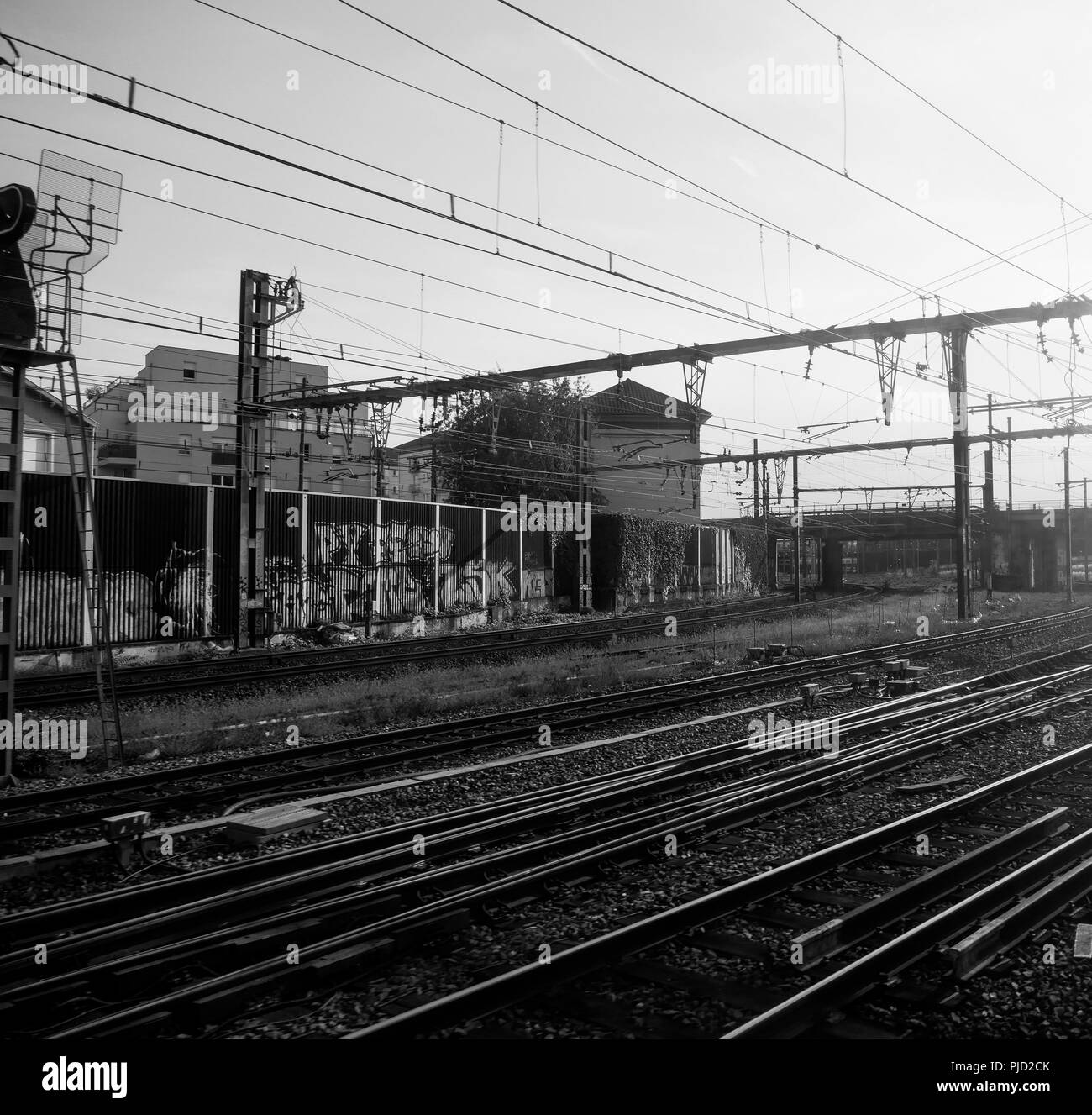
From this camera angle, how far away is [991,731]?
12.3 m

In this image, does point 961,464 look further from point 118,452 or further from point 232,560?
point 118,452

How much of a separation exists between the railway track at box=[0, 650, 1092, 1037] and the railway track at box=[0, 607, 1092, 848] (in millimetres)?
2205

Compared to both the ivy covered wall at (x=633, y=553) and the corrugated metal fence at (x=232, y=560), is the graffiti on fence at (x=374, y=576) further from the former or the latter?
the ivy covered wall at (x=633, y=553)

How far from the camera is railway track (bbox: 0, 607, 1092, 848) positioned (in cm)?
809

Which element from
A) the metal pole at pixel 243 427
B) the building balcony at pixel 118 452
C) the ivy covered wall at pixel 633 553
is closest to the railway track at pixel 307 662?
the metal pole at pixel 243 427

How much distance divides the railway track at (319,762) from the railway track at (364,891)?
7.23 feet

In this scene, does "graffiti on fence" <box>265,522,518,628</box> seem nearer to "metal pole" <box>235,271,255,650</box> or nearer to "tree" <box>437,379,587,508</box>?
"metal pole" <box>235,271,255,650</box>

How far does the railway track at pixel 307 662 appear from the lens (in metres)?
15.3

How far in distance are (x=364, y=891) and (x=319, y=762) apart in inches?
182

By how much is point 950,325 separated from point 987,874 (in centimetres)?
1687

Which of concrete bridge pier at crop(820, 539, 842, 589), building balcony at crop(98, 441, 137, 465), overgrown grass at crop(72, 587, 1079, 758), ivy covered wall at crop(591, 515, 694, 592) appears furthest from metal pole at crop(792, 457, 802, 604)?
building balcony at crop(98, 441, 137, 465)

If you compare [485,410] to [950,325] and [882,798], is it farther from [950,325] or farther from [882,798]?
[882,798]

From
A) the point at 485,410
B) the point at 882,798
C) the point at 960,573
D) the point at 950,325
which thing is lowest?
the point at 882,798
